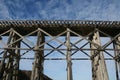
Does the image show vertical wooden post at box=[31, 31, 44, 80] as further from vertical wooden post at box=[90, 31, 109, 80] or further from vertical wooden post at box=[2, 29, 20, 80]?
vertical wooden post at box=[90, 31, 109, 80]

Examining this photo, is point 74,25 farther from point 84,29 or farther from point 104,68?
point 104,68

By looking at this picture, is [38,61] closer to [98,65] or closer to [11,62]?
[11,62]

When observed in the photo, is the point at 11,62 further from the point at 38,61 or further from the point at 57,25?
the point at 57,25

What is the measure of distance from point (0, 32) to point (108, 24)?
24.6 ft

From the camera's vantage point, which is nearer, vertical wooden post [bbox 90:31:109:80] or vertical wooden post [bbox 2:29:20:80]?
vertical wooden post [bbox 90:31:109:80]

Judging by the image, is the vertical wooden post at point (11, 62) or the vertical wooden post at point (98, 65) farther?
the vertical wooden post at point (11, 62)

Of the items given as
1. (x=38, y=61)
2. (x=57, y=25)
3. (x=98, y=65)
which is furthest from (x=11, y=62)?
(x=98, y=65)

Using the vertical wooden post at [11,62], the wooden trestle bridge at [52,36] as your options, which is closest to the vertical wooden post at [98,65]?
the wooden trestle bridge at [52,36]

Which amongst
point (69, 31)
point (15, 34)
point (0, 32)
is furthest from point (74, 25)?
point (0, 32)

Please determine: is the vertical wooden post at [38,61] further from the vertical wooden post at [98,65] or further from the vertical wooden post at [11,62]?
the vertical wooden post at [98,65]

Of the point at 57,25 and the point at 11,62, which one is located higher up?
the point at 57,25

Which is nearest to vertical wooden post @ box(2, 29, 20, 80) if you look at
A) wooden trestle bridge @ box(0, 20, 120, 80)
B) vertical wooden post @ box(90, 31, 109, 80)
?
wooden trestle bridge @ box(0, 20, 120, 80)

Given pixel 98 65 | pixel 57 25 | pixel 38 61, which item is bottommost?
pixel 98 65

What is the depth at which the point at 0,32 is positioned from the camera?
50.9ft
